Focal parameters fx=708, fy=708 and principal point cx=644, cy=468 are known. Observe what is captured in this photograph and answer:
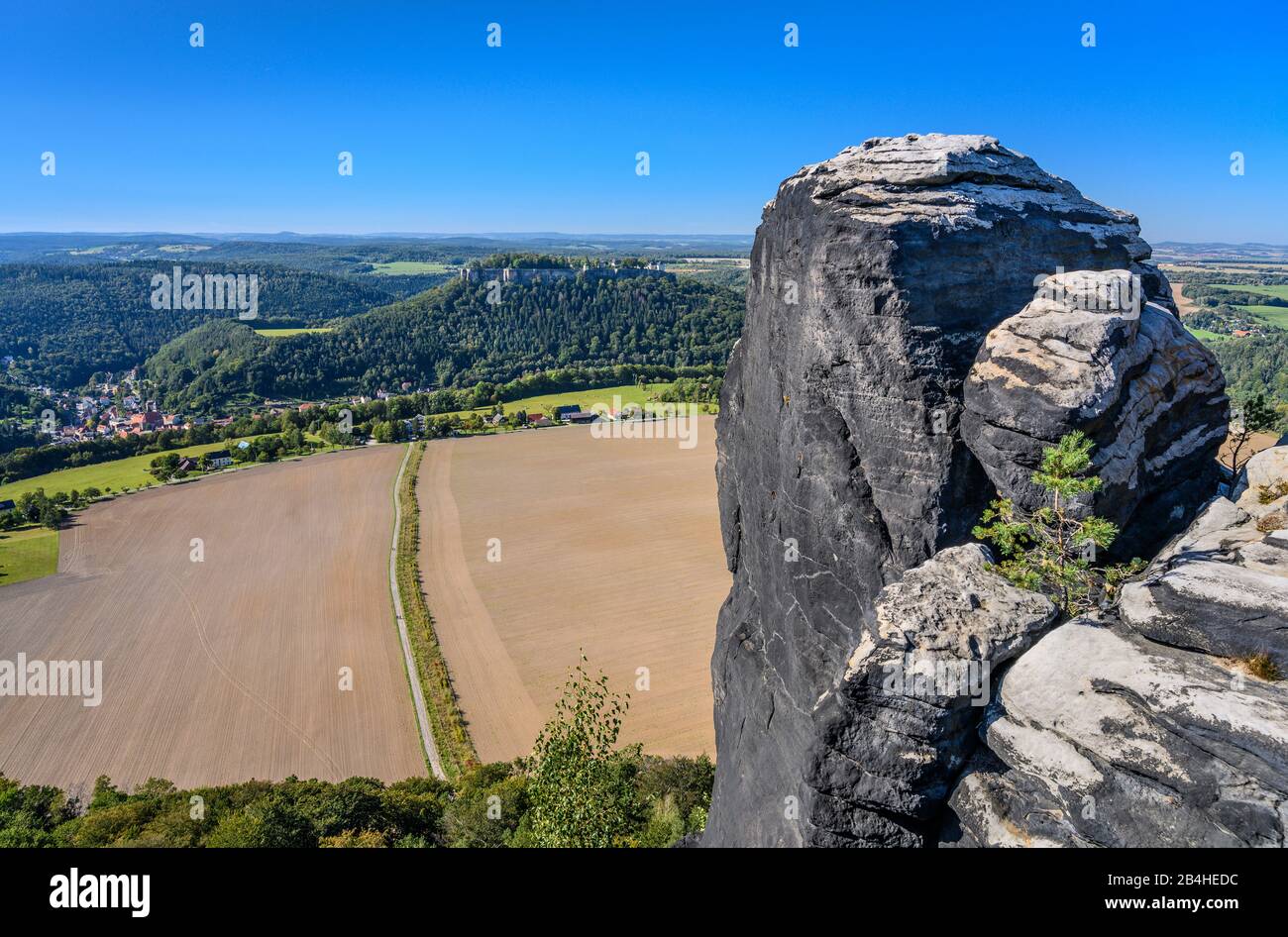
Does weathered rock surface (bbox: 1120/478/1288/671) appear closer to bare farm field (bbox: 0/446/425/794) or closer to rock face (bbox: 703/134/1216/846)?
rock face (bbox: 703/134/1216/846)

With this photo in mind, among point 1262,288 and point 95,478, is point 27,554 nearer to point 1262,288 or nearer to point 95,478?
point 95,478

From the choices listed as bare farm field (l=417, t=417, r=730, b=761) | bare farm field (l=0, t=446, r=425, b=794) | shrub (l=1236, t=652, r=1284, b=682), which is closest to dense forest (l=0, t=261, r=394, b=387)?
bare farm field (l=0, t=446, r=425, b=794)

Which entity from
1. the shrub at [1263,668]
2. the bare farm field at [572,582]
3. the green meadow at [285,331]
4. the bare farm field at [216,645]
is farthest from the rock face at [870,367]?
the green meadow at [285,331]

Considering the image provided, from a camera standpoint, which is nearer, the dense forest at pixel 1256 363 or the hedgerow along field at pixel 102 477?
the dense forest at pixel 1256 363

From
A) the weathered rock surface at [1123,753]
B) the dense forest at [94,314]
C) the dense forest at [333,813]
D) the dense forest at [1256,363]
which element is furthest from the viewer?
the dense forest at [94,314]

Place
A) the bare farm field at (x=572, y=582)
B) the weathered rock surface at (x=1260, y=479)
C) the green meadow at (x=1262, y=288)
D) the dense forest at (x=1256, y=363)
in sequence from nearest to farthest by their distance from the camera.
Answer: the weathered rock surface at (x=1260, y=479)
the bare farm field at (x=572, y=582)
the dense forest at (x=1256, y=363)
the green meadow at (x=1262, y=288)

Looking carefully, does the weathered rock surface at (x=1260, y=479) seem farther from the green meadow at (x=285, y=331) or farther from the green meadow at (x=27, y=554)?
the green meadow at (x=285, y=331)

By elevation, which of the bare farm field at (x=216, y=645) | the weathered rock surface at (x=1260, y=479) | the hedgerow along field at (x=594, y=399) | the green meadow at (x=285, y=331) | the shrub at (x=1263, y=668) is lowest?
the bare farm field at (x=216, y=645)
